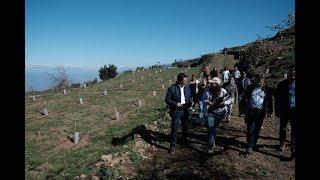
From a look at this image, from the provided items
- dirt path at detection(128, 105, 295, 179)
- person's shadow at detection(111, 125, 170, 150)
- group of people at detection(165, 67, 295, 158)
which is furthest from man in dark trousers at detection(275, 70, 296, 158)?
person's shadow at detection(111, 125, 170, 150)

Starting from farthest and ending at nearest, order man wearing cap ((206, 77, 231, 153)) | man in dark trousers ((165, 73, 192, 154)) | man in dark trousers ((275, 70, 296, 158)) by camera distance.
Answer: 1. man in dark trousers ((165, 73, 192, 154))
2. man wearing cap ((206, 77, 231, 153))
3. man in dark trousers ((275, 70, 296, 158))

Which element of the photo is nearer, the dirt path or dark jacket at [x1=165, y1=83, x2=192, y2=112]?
the dirt path

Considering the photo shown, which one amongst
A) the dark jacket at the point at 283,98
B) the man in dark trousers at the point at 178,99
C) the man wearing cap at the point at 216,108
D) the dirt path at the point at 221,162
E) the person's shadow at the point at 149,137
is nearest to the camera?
the dirt path at the point at 221,162

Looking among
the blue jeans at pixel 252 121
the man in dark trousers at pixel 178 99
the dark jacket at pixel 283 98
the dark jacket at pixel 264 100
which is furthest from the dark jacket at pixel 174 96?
the dark jacket at pixel 283 98

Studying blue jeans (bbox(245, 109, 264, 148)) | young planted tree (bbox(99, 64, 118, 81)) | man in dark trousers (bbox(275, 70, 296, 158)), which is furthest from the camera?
Answer: young planted tree (bbox(99, 64, 118, 81))

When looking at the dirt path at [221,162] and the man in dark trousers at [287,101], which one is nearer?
the dirt path at [221,162]

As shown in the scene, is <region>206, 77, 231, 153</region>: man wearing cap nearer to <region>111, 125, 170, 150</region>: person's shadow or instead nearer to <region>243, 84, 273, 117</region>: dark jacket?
<region>243, 84, 273, 117</region>: dark jacket

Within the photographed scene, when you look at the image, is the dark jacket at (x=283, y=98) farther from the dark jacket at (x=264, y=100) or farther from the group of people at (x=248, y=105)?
the dark jacket at (x=264, y=100)

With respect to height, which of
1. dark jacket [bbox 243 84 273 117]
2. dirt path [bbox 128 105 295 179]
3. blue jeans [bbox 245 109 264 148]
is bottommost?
dirt path [bbox 128 105 295 179]
